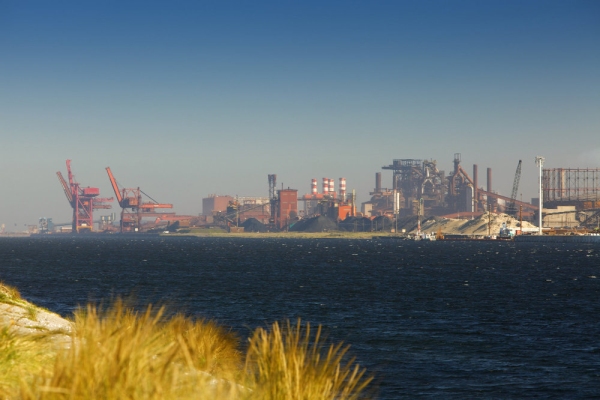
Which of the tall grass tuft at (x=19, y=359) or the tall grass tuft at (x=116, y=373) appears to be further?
the tall grass tuft at (x=19, y=359)

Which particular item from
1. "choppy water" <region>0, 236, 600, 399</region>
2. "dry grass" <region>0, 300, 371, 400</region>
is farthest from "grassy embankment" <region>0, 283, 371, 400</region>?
"choppy water" <region>0, 236, 600, 399</region>

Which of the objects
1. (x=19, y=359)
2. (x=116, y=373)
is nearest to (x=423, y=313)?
(x=19, y=359)

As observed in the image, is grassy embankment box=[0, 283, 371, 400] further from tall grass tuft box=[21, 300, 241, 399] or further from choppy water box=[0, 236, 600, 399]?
choppy water box=[0, 236, 600, 399]

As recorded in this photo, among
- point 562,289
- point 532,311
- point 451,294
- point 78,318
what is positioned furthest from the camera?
point 562,289

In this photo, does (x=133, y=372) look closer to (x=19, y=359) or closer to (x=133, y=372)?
(x=133, y=372)

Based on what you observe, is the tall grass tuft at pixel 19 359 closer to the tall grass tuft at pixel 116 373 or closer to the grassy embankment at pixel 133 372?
the grassy embankment at pixel 133 372

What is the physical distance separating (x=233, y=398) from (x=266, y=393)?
0.41 meters

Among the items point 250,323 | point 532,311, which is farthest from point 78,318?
point 532,311

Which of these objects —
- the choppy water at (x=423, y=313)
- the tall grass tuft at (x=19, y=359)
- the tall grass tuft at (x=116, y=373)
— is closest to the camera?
the tall grass tuft at (x=116, y=373)

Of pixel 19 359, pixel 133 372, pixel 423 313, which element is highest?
pixel 133 372

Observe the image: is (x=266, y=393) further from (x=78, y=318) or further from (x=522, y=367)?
(x=522, y=367)

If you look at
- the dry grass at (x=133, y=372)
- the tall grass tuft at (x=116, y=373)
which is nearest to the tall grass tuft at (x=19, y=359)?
the dry grass at (x=133, y=372)

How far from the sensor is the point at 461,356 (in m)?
23.5

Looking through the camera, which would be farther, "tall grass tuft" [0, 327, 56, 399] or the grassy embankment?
"tall grass tuft" [0, 327, 56, 399]
